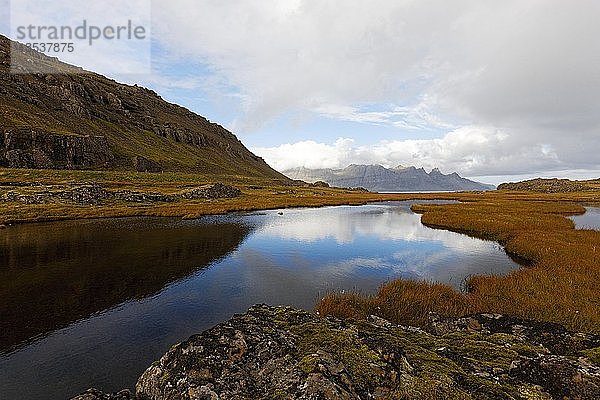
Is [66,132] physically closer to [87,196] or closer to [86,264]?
[87,196]

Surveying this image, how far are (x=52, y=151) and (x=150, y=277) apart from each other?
129 meters

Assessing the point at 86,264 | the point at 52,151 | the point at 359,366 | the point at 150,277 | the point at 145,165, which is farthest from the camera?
the point at 145,165

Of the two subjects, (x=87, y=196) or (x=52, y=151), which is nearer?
(x=87, y=196)

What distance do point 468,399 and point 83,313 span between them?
61.3ft

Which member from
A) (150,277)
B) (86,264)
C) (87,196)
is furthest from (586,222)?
(87,196)

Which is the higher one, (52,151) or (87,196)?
(52,151)

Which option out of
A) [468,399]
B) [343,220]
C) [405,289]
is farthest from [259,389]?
[343,220]

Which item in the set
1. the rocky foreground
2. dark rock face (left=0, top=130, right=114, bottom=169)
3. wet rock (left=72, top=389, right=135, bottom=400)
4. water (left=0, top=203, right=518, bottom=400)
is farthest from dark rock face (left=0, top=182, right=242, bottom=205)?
the rocky foreground

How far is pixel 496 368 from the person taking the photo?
8.18 metres

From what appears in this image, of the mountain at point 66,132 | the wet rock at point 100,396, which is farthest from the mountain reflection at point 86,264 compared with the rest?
the mountain at point 66,132

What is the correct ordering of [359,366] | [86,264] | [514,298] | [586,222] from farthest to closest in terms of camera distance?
1. [586,222]
2. [86,264]
3. [514,298]
4. [359,366]

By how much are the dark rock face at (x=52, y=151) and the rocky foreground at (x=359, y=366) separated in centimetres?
13165

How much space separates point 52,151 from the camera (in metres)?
120

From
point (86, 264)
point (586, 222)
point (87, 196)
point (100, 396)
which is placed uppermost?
point (87, 196)
